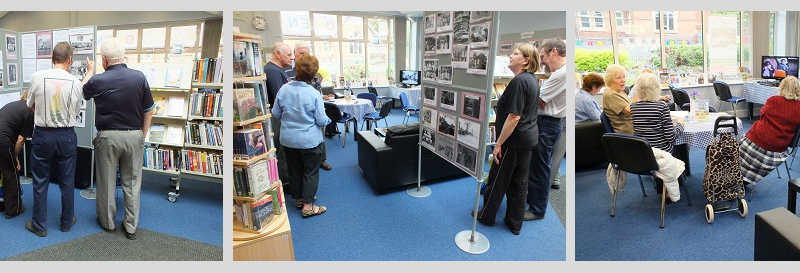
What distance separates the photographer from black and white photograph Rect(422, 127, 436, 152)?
3.25m

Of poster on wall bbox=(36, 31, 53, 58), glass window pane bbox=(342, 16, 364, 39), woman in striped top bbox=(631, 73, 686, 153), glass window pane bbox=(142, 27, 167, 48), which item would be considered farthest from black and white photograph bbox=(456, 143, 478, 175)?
glass window pane bbox=(342, 16, 364, 39)

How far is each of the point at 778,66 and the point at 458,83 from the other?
7756mm

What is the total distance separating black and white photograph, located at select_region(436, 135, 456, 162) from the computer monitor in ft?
24.8

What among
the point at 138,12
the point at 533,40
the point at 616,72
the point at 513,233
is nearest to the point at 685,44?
the point at 533,40

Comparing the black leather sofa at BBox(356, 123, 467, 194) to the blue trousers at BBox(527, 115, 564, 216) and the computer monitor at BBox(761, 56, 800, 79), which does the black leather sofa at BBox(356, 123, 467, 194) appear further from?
the computer monitor at BBox(761, 56, 800, 79)

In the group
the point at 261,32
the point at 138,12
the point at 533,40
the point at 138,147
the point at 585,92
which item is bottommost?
the point at 138,147

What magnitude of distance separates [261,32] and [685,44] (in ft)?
24.0

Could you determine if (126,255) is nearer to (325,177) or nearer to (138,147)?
(138,147)

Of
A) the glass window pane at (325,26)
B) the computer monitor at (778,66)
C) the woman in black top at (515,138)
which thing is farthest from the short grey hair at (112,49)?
the computer monitor at (778,66)

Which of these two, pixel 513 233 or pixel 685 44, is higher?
pixel 685 44

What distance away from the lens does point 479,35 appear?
2533 millimetres

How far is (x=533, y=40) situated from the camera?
15.5 ft

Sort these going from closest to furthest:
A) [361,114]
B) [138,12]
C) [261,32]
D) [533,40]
Result: [533,40] → [361,114] → [261,32] → [138,12]

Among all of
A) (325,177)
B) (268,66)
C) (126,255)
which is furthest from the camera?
(325,177)
